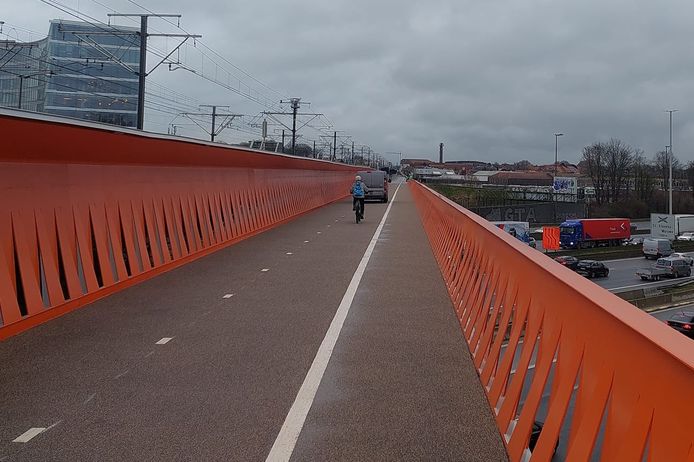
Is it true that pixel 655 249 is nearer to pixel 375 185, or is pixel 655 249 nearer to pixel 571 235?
pixel 571 235

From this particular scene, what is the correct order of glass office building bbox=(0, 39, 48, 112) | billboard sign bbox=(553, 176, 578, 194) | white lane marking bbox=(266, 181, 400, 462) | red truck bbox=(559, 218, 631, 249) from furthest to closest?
glass office building bbox=(0, 39, 48, 112) < billboard sign bbox=(553, 176, 578, 194) < red truck bbox=(559, 218, 631, 249) < white lane marking bbox=(266, 181, 400, 462)

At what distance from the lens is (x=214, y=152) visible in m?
14.4

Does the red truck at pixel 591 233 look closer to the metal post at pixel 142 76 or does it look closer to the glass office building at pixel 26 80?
the metal post at pixel 142 76

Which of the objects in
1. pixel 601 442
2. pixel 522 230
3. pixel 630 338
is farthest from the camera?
pixel 522 230

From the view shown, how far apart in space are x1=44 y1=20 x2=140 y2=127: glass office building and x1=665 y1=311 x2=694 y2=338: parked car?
110 feet

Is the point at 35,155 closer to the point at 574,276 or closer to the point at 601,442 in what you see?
the point at 574,276

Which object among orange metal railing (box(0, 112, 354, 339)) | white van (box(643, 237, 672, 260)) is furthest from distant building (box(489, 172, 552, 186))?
orange metal railing (box(0, 112, 354, 339))

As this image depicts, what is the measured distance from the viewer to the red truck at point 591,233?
11.8m

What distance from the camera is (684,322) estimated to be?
28.8ft

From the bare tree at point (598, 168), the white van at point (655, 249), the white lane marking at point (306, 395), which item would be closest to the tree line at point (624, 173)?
the bare tree at point (598, 168)

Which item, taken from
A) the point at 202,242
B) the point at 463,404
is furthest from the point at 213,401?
the point at 202,242

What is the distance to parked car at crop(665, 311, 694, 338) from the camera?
802 cm

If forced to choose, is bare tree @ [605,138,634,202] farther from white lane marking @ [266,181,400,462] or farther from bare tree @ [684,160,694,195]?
white lane marking @ [266,181,400,462]

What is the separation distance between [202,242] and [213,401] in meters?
8.99
